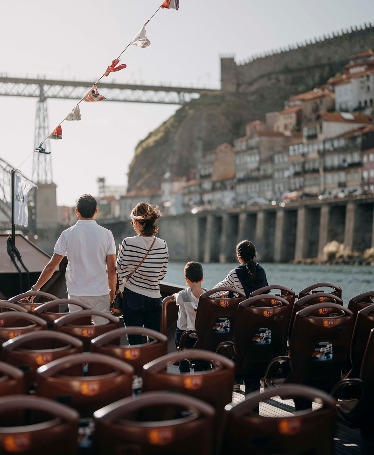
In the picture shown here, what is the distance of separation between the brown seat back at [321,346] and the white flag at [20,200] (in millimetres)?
5837

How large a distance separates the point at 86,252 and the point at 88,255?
2 centimetres

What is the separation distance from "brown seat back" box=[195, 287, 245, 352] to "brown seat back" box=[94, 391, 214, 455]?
309 cm

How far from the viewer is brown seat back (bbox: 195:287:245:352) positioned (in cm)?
584

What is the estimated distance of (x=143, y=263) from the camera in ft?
20.8

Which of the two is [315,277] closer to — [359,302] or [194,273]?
[194,273]

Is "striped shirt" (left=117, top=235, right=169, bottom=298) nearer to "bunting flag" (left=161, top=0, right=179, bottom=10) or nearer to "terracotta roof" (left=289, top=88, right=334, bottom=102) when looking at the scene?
"bunting flag" (left=161, top=0, right=179, bottom=10)

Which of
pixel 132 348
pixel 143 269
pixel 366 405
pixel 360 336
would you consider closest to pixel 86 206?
pixel 143 269

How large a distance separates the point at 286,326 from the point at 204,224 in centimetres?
8371

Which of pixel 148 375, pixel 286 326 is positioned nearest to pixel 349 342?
pixel 286 326

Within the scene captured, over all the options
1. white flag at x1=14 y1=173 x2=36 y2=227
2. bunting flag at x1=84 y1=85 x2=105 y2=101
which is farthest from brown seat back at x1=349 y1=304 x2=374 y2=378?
bunting flag at x1=84 y1=85 x2=105 y2=101

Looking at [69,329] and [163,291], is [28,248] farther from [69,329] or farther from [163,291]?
[69,329]

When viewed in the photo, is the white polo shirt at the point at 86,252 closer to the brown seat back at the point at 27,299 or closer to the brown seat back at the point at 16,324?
the brown seat back at the point at 27,299

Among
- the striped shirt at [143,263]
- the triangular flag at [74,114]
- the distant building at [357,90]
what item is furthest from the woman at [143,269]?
the distant building at [357,90]

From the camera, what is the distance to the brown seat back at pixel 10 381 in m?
3.15
